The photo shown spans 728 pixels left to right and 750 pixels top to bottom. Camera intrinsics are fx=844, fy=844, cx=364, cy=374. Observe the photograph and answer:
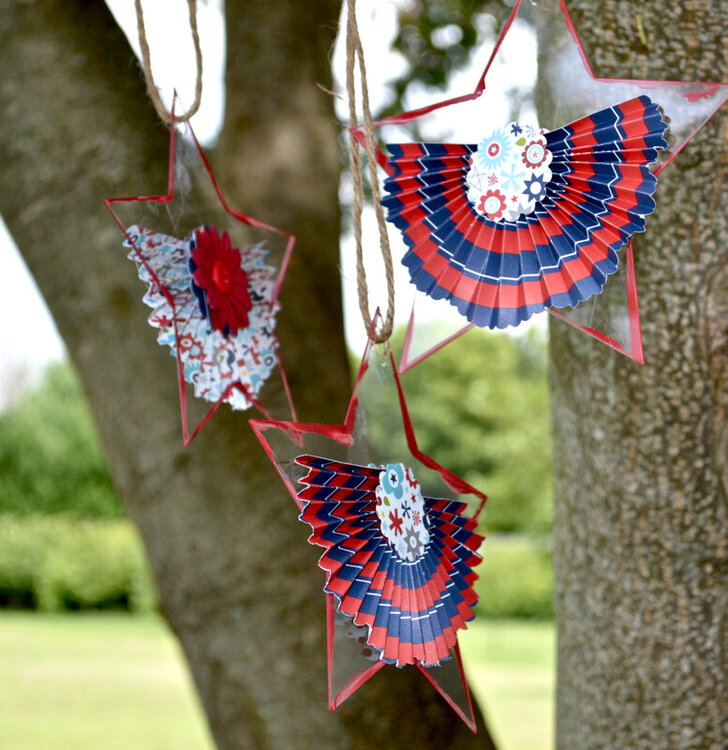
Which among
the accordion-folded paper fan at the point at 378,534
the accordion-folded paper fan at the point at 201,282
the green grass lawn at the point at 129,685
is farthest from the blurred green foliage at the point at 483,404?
the accordion-folded paper fan at the point at 378,534

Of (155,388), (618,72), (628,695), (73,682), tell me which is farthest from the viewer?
(73,682)

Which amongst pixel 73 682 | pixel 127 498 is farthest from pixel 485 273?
pixel 73 682

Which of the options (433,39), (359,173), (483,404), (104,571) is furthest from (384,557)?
→ (483,404)

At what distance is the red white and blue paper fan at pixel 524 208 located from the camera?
614mm

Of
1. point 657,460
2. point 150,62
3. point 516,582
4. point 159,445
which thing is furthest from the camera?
point 516,582

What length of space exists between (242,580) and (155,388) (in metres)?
0.25

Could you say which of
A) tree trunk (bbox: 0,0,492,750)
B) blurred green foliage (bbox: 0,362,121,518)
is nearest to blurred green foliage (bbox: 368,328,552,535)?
blurred green foliage (bbox: 0,362,121,518)

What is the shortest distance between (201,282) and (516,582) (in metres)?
6.48

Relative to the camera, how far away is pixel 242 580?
0.99 m

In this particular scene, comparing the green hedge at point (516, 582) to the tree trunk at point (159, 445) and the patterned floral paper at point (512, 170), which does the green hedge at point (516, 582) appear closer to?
the tree trunk at point (159, 445)

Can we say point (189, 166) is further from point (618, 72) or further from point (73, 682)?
point (73, 682)

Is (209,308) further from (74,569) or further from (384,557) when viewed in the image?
(74,569)

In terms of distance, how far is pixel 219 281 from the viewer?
0.76 meters

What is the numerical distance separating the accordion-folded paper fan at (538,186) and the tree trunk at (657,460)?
6.3 inches
